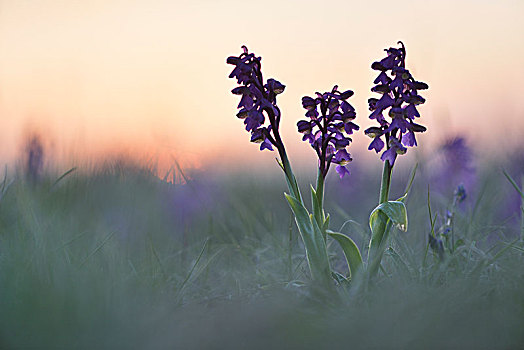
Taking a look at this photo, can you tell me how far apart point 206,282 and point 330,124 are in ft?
2.82

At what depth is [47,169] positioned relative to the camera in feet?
8.01

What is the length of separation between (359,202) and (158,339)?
231 cm

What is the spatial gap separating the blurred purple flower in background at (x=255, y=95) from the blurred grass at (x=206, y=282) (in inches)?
21.4

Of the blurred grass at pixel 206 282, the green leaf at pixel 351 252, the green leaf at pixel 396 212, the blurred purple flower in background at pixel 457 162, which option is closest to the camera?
the blurred grass at pixel 206 282

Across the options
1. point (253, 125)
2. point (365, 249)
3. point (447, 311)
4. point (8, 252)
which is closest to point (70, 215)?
point (8, 252)

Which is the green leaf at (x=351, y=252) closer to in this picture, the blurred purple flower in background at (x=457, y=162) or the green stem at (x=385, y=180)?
the green stem at (x=385, y=180)

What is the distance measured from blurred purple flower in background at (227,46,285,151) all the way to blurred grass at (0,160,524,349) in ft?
1.78

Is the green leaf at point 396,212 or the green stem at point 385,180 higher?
the green stem at point 385,180

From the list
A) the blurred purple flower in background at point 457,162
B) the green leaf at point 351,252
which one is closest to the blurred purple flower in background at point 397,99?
the green leaf at point 351,252

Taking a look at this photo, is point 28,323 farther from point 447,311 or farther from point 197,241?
point 197,241

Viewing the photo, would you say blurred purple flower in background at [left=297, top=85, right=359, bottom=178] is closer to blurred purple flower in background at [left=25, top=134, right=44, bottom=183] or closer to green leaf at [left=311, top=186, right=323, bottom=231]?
green leaf at [left=311, top=186, right=323, bottom=231]

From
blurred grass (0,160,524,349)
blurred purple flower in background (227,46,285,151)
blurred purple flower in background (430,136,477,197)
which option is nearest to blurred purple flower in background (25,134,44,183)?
blurred grass (0,160,524,349)

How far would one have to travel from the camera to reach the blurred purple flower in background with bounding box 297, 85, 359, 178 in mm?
1958

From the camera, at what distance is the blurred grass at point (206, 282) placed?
1.48 meters
